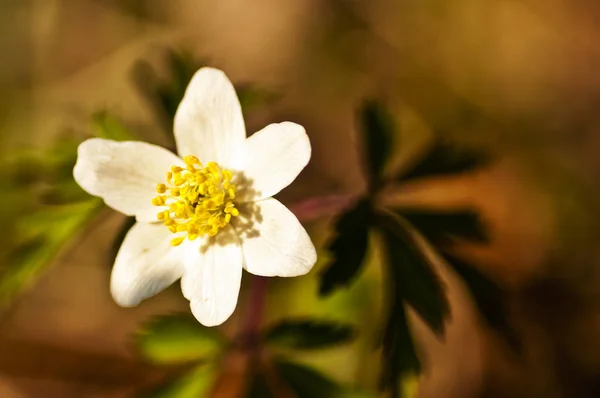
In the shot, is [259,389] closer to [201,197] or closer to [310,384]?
[310,384]

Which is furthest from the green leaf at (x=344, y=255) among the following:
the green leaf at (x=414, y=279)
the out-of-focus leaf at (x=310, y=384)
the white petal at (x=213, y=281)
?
the out-of-focus leaf at (x=310, y=384)

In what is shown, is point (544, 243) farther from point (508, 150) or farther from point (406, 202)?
point (406, 202)

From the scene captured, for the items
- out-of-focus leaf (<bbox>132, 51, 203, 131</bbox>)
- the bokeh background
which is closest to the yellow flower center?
out-of-focus leaf (<bbox>132, 51, 203, 131</bbox>)

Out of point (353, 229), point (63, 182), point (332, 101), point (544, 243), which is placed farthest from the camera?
point (332, 101)

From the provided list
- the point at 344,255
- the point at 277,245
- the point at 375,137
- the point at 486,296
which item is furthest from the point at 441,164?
the point at 277,245

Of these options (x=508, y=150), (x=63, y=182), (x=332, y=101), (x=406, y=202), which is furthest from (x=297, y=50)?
(x=63, y=182)

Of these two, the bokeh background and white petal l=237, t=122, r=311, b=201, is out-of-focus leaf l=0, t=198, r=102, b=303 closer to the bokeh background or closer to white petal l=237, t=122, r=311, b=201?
white petal l=237, t=122, r=311, b=201

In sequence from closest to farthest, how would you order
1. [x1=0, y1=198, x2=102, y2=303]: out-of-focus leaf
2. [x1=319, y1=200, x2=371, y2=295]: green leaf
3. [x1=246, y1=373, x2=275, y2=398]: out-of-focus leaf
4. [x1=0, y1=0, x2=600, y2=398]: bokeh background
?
[x1=319, y1=200, x2=371, y2=295]: green leaf
[x1=0, y1=198, x2=102, y2=303]: out-of-focus leaf
[x1=246, y1=373, x2=275, y2=398]: out-of-focus leaf
[x1=0, y1=0, x2=600, y2=398]: bokeh background
